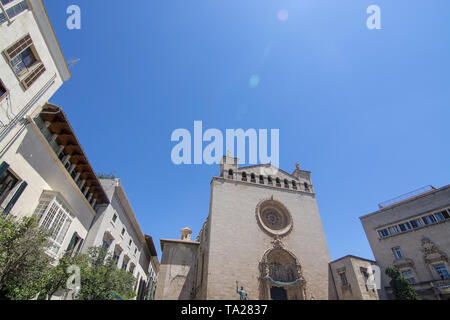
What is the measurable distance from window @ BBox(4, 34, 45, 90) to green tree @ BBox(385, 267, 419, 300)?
2953cm

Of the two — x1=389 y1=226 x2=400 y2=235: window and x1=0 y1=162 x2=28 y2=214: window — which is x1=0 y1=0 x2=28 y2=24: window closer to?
x1=0 y1=162 x2=28 y2=214: window

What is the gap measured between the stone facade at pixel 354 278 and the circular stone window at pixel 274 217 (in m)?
5.96

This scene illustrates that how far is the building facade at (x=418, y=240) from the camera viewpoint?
66.2ft

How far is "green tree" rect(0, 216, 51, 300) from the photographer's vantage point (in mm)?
7461

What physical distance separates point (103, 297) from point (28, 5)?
15087 millimetres

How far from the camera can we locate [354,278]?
69.6ft

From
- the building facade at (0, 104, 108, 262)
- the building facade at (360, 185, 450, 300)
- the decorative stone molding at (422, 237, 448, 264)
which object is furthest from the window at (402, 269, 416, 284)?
the building facade at (0, 104, 108, 262)

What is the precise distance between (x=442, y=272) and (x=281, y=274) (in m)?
13.6

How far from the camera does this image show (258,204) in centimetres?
2633

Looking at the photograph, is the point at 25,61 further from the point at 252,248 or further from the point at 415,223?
the point at 415,223

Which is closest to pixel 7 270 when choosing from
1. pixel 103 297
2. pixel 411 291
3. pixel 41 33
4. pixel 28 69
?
pixel 103 297

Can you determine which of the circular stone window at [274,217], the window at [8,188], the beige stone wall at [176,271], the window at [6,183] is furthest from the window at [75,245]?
the circular stone window at [274,217]

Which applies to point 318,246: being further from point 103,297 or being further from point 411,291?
point 103,297

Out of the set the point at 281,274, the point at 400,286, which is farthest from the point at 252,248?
the point at 400,286
